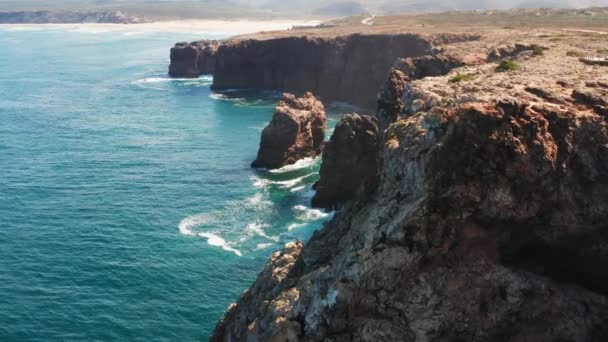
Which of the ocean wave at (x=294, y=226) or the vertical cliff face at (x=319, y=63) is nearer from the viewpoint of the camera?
the ocean wave at (x=294, y=226)

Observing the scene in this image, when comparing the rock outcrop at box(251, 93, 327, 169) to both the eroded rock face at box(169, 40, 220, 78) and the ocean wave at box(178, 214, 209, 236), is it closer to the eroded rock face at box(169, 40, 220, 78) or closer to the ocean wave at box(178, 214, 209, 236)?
the ocean wave at box(178, 214, 209, 236)

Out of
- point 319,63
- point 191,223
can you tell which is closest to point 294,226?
point 191,223

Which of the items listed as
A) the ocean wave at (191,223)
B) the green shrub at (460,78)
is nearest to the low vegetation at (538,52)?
the green shrub at (460,78)

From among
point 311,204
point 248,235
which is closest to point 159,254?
point 248,235

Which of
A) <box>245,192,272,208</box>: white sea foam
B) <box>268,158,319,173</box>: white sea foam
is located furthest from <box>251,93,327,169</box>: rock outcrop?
<box>245,192,272,208</box>: white sea foam

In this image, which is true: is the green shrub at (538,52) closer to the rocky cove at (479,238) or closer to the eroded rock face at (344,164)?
the rocky cove at (479,238)
